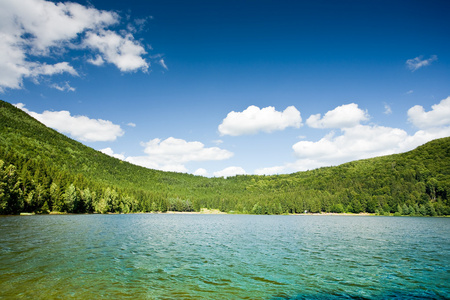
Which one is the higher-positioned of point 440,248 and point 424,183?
point 424,183

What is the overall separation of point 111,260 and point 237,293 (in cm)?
1529

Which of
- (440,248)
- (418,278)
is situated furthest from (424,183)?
(418,278)

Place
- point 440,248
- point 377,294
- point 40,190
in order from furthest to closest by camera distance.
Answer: point 40,190, point 440,248, point 377,294

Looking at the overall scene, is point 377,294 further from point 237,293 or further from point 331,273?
point 237,293

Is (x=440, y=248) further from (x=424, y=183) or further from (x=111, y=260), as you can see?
(x=424, y=183)

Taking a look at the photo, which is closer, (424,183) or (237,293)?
(237,293)

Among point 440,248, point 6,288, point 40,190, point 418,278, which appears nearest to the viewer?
point 6,288

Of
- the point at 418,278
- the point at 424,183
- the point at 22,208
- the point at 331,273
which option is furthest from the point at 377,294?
the point at 424,183

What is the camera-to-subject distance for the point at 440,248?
1515 inches

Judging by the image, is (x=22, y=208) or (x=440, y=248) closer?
(x=440, y=248)

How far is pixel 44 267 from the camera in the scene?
22828 mm

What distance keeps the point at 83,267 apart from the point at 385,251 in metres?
37.0

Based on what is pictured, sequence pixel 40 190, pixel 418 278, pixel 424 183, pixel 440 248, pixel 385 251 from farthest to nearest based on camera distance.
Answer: pixel 424 183 < pixel 40 190 < pixel 440 248 < pixel 385 251 < pixel 418 278

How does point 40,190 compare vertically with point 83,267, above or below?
A: above
